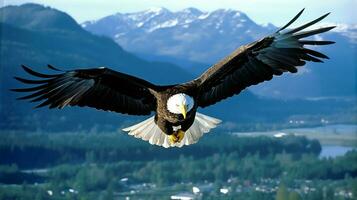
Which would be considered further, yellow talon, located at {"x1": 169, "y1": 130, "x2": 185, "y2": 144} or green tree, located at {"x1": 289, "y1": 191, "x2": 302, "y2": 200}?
green tree, located at {"x1": 289, "y1": 191, "x2": 302, "y2": 200}

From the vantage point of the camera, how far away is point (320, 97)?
39094 mm

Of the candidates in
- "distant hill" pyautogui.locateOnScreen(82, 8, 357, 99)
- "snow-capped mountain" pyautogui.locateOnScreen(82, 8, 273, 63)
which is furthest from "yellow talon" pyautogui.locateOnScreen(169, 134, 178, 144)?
"snow-capped mountain" pyautogui.locateOnScreen(82, 8, 273, 63)

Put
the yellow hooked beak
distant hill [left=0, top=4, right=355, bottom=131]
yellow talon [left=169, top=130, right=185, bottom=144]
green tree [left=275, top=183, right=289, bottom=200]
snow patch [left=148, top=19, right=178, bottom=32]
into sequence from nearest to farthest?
1. the yellow hooked beak
2. yellow talon [left=169, top=130, right=185, bottom=144]
3. green tree [left=275, top=183, right=289, bottom=200]
4. distant hill [left=0, top=4, right=355, bottom=131]
5. snow patch [left=148, top=19, right=178, bottom=32]

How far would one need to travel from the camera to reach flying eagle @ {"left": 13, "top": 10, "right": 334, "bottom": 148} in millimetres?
5176

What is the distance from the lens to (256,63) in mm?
5594

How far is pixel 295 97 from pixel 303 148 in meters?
7.95

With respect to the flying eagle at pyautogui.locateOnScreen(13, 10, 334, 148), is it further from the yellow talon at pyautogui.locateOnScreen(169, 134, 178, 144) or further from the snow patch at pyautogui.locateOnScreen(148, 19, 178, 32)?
the snow patch at pyautogui.locateOnScreen(148, 19, 178, 32)

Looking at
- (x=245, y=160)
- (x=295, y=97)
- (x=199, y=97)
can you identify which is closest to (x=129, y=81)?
(x=199, y=97)

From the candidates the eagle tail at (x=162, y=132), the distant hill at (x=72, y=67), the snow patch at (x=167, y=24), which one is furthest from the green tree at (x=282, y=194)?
the snow patch at (x=167, y=24)

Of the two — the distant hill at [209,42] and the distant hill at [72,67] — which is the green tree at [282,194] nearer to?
the distant hill at [72,67]

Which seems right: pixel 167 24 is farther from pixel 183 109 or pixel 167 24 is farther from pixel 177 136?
pixel 183 109

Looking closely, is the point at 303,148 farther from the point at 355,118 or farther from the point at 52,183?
the point at 52,183

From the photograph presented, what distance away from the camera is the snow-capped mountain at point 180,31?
44344 millimetres

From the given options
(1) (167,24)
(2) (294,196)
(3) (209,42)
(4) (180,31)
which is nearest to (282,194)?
(2) (294,196)
